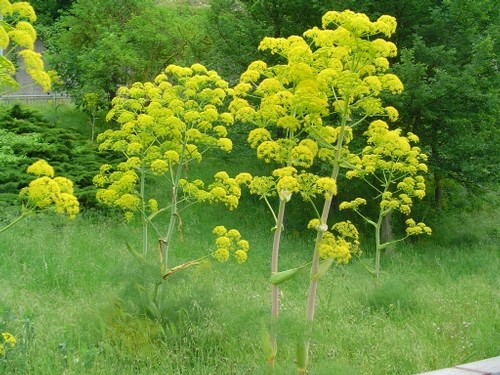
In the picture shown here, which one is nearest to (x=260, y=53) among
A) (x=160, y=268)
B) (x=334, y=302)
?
(x=334, y=302)

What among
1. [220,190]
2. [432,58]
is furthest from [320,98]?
[432,58]

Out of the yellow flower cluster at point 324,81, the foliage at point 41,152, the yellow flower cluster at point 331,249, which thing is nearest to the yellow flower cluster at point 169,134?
the yellow flower cluster at point 324,81

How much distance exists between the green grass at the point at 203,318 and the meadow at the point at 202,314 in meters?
0.02

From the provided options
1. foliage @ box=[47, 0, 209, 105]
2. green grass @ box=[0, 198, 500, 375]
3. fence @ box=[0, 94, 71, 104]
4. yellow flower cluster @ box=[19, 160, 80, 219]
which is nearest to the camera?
yellow flower cluster @ box=[19, 160, 80, 219]

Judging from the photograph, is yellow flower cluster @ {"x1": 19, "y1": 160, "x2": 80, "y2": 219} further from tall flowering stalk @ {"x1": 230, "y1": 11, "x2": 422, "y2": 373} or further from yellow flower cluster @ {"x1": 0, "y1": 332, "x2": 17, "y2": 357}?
tall flowering stalk @ {"x1": 230, "y1": 11, "x2": 422, "y2": 373}

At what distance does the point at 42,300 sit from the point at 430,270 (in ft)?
27.3

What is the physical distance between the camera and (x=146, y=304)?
7.70 metres

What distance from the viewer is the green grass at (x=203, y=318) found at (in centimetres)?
686

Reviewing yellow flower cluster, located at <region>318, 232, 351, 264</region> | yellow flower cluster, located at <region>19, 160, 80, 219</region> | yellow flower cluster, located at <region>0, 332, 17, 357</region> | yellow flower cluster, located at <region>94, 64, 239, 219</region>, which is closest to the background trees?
yellow flower cluster, located at <region>94, 64, 239, 219</region>

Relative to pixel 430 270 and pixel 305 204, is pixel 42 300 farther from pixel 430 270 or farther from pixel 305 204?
pixel 305 204

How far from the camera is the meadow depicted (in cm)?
688

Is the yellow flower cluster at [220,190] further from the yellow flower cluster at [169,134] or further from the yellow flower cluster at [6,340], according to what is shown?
the yellow flower cluster at [6,340]

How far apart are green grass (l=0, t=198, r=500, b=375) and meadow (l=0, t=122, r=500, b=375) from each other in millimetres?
17

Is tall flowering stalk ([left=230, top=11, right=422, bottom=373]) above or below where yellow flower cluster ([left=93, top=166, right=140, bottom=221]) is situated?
above
